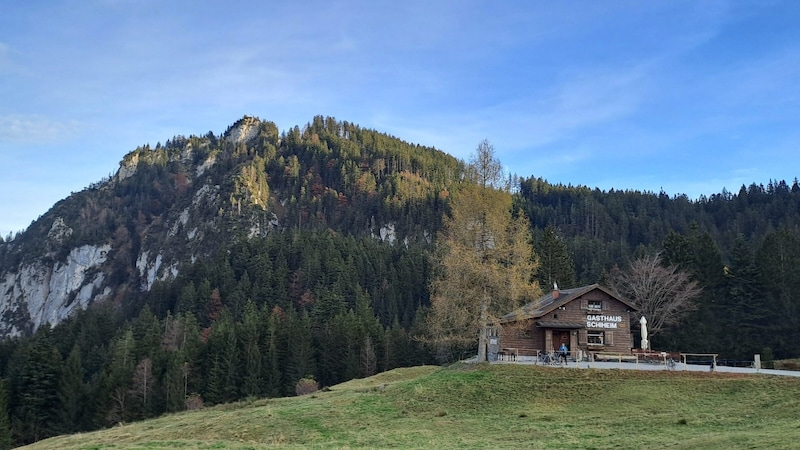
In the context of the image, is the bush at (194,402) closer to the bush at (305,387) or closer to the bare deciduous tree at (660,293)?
the bush at (305,387)

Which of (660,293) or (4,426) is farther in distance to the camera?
(660,293)

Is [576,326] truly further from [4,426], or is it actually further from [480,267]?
[4,426]

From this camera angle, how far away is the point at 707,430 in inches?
909

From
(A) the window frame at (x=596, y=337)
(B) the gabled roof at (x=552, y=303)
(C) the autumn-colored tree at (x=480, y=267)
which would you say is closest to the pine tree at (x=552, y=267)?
(B) the gabled roof at (x=552, y=303)

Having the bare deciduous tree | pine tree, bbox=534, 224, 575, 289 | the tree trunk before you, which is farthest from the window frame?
pine tree, bbox=534, 224, 575, 289

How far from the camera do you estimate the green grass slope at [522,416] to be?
23250mm

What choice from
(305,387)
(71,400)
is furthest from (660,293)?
(71,400)

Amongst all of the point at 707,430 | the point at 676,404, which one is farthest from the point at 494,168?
the point at 707,430

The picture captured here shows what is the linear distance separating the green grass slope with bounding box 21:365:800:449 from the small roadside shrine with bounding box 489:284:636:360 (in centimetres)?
852

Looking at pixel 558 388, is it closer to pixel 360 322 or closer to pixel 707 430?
pixel 707 430

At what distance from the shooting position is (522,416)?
29.2 m

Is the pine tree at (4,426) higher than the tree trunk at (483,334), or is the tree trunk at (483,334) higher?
the tree trunk at (483,334)

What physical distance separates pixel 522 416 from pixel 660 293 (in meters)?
44.0

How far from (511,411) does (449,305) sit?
484 inches
